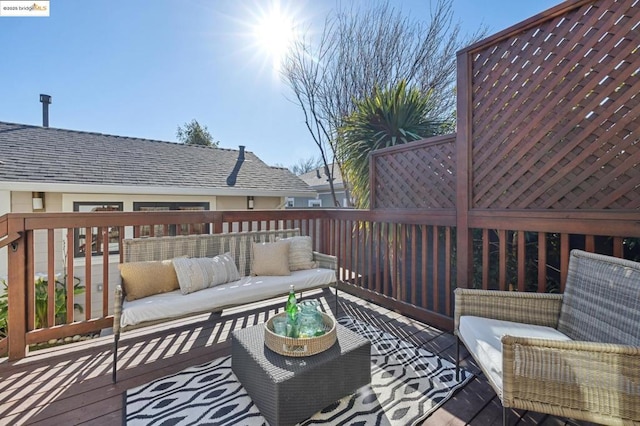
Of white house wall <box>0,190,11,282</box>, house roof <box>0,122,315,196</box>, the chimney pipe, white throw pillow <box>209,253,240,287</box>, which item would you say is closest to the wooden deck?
white throw pillow <box>209,253,240,287</box>

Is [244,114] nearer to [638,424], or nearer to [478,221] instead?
[478,221]

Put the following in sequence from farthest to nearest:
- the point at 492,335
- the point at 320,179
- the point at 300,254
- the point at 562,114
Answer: the point at 320,179, the point at 300,254, the point at 562,114, the point at 492,335

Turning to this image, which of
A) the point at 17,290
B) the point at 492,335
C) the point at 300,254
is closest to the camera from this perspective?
the point at 492,335

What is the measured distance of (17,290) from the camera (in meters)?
2.38

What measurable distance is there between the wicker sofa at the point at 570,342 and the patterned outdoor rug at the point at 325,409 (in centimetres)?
43

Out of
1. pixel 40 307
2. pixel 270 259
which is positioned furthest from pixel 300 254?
pixel 40 307

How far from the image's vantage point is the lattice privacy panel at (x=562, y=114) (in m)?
1.88

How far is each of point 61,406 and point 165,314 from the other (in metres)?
0.76

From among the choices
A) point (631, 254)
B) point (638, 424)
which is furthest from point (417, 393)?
point (631, 254)

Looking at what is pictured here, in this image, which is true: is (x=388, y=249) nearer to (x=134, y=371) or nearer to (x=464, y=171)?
(x=464, y=171)

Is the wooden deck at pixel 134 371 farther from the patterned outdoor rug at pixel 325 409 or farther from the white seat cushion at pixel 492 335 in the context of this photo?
the white seat cushion at pixel 492 335

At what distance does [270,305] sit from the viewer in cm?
359

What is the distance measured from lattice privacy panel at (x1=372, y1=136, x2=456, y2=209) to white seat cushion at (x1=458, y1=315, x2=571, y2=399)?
130 centimetres

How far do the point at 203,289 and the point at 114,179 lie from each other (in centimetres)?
471
